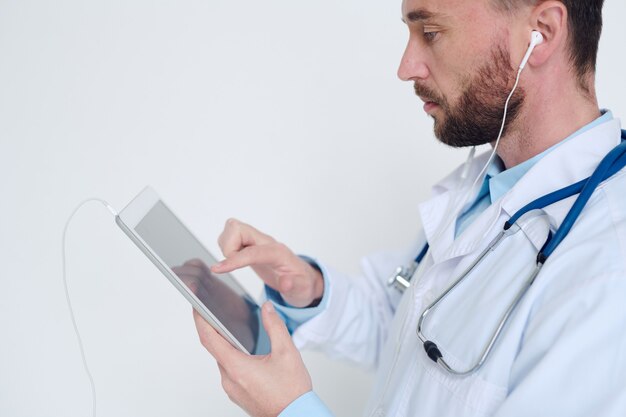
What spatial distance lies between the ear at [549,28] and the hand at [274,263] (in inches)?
24.7

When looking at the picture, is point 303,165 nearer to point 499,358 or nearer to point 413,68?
point 413,68

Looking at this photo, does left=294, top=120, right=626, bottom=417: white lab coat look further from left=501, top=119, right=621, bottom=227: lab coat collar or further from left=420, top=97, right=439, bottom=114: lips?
left=420, top=97, right=439, bottom=114: lips

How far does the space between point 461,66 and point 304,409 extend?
0.67 meters

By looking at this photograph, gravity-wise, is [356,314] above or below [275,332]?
below

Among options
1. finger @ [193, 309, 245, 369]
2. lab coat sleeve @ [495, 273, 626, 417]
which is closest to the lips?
lab coat sleeve @ [495, 273, 626, 417]

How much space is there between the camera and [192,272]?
1131mm

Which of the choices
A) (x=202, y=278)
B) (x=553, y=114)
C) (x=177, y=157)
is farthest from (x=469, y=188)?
(x=177, y=157)

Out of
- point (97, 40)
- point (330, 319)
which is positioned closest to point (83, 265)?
point (97, 40)

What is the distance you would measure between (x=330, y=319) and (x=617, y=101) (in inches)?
50.7

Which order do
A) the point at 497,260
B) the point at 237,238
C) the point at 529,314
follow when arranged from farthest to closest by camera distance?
1. the point at 237,238
2. the point at 497,260
3. the point at 529,314

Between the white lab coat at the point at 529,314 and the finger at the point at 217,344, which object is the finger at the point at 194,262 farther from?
the white lab coat at the point at 529,314

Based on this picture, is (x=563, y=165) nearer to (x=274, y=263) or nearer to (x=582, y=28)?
(x=582, y=28)

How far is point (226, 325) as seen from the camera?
1065 mm

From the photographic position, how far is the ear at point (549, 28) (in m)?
1.11
